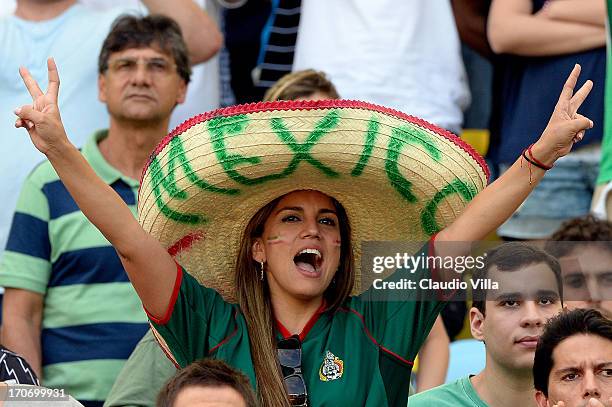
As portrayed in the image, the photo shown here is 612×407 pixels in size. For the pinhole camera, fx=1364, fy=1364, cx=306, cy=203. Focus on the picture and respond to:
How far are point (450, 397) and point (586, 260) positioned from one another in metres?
0.76

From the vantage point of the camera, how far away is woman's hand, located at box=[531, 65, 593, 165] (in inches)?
142

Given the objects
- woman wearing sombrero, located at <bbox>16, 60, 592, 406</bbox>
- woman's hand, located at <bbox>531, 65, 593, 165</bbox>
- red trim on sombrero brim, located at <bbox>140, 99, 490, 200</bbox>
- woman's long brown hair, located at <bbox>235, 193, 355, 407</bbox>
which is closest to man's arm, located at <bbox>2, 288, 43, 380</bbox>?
woman wearing sombrero, located at <bbox>16, 60, 592, 406</bbox>

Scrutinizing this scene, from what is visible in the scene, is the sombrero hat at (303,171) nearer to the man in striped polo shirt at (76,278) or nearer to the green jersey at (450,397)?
the green jersey at (450,397)

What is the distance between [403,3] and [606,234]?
1.63 m

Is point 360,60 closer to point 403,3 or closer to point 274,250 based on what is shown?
point 403,3

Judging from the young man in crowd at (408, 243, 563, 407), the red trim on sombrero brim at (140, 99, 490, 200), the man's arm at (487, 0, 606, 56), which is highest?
the man's arm at (487, 0, 606, 56)

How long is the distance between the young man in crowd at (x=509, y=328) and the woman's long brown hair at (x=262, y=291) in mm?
416

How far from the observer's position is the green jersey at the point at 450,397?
4.27 m

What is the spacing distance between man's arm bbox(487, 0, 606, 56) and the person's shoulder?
1.97 metres

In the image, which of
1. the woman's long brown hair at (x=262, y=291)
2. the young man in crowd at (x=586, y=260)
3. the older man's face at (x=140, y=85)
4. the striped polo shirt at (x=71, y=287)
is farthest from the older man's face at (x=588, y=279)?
the older man's face at (x=140, y=85)

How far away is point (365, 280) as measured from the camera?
4266mm

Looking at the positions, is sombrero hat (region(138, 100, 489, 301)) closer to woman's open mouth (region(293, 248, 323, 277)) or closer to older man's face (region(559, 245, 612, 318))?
woman's open mouth (region(293, 248, 323, 277))

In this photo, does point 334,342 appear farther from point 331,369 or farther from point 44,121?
point 44,121

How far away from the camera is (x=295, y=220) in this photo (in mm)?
4180
